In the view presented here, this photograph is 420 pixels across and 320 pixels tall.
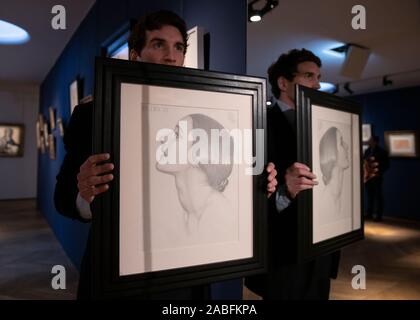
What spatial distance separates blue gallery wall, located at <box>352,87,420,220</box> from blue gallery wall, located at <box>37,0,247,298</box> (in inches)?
19.9

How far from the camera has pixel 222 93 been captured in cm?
84

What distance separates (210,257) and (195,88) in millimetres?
403

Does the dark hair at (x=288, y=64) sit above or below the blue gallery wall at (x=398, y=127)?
above

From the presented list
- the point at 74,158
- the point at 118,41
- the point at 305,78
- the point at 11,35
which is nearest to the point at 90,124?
the point at 74,158

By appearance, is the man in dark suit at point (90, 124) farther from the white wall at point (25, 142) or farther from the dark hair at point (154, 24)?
the white wall at point (25, 142)

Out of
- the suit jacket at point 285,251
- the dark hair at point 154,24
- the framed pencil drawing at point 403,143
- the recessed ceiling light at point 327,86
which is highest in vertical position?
the dark hair at point 154,24

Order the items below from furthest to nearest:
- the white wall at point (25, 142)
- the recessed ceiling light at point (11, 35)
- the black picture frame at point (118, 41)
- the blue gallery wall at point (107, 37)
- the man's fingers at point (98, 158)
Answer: the white wall at point (25, 142), the recessed ceiling light at point (11, 35), the black picture frame at point (118, 41), the blue gallery wall at point (107, 37), the man's fingers at point (98, 158)

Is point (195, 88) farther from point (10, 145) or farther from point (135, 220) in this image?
point (10, 145)

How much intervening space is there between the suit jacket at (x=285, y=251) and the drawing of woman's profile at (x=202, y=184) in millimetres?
234

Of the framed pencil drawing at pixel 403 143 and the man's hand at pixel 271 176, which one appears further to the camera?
the framed pencil drawing at pixel 403 143

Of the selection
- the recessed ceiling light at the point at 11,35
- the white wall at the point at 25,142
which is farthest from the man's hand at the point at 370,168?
the white wall at the point at 25,142

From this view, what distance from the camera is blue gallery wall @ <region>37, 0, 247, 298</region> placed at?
1.42 metres

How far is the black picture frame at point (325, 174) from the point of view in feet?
3.03

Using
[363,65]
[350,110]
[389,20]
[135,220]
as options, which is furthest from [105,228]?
[389,20]
